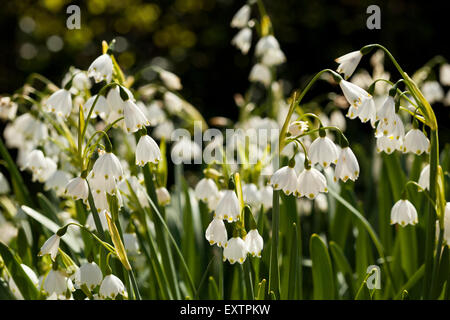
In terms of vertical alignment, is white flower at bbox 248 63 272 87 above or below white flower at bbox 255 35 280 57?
below

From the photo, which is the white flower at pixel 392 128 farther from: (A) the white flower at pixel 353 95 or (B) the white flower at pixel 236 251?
(B) the white flower at pixel 236 251

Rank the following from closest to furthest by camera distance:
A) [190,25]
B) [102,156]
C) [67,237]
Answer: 1. [102,156]
2. [67,237]
3. [190,25]

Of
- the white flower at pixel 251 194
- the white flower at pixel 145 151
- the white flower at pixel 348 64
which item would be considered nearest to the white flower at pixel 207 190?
the white flower at pixel 251 194

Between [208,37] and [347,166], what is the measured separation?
5.63 meters

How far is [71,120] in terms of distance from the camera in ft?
8.39

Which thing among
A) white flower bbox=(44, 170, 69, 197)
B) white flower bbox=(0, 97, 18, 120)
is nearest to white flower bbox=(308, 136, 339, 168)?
white flower bbox=(44, 170, 69, 197)

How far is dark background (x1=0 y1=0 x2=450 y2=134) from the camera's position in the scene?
→ 6.77 m

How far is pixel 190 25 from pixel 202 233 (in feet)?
16.6

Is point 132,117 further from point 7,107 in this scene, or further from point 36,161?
point 7,107

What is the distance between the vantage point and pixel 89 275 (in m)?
1.80

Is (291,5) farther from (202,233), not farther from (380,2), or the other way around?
(202,233)

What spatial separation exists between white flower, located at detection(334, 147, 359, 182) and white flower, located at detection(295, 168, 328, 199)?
2.3 inches

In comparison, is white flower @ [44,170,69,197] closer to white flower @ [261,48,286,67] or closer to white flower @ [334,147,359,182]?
white flower @ [334,147,359,182]
